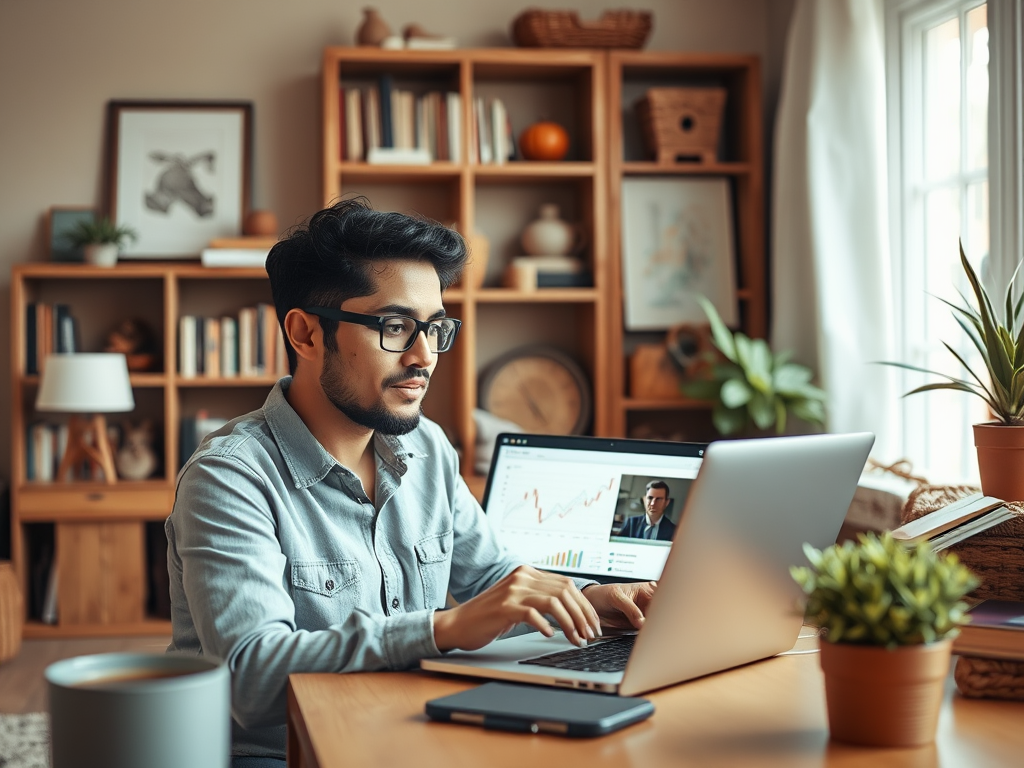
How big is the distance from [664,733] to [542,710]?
0.12 metres

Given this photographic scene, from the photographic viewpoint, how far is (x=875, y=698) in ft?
3.24

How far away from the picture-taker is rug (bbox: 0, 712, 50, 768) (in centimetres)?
289

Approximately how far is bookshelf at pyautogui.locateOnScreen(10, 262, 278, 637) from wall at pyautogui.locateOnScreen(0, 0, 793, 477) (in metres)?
0.25

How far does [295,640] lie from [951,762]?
71 cm

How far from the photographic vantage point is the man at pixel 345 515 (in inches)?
50.8

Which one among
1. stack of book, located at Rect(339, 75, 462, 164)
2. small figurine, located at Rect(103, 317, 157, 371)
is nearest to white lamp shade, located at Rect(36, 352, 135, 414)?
small figurine, located at Rect(103, 317, 157, 371)

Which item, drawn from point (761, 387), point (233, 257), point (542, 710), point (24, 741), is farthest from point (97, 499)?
point (542, 710)

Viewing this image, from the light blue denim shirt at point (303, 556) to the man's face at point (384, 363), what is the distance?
0.08 meters

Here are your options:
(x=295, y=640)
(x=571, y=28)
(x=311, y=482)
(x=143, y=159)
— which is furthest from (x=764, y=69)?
(x=295, y=640)

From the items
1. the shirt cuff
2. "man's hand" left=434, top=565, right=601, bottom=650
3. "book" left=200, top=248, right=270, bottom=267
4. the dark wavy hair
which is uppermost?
"book" left=200, top=248, right=270, bottom=267

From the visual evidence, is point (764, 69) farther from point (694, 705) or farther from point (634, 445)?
point (694, 705)

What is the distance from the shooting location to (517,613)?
1.24 meters

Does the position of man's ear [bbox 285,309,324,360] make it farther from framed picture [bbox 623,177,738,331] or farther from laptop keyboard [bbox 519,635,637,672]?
framed picture [bbox 623,177,738,331]

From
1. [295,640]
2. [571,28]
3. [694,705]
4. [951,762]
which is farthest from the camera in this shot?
[571,28]
